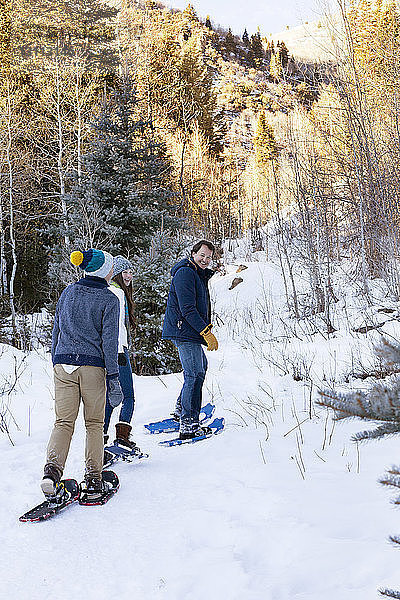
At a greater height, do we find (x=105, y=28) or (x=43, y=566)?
(x=105, y=28)

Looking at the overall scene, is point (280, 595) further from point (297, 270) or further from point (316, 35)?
point (297, 270)

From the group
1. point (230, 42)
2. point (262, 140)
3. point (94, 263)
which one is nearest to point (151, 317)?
point (94, 263)

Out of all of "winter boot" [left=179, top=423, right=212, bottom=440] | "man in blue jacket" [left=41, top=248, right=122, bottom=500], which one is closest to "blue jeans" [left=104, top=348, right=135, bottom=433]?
"winter boot" [left=179, top=423, right=212, bottom=440]

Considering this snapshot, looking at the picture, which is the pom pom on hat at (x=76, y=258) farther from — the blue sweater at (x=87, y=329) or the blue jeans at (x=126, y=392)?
the blue jeans at (x=126, y=392)

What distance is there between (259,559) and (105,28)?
Result: 3346 cm

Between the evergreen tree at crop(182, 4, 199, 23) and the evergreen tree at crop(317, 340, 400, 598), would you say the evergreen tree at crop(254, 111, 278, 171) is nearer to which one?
the evergreen tree at crop(182, 4, 199, 23)

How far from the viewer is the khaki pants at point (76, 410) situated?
128 inches

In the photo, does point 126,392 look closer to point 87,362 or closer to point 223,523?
point 87,362

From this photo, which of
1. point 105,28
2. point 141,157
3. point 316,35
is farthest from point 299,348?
point 105,28

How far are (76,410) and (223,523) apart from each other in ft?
4.25

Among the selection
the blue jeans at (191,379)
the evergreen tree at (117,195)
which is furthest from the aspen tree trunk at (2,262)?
the blue jeans at (191,379)

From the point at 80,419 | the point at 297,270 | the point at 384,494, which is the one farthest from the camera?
the point at 297,270

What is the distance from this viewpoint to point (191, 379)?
4.53 metres

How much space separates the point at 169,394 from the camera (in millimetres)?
6531
